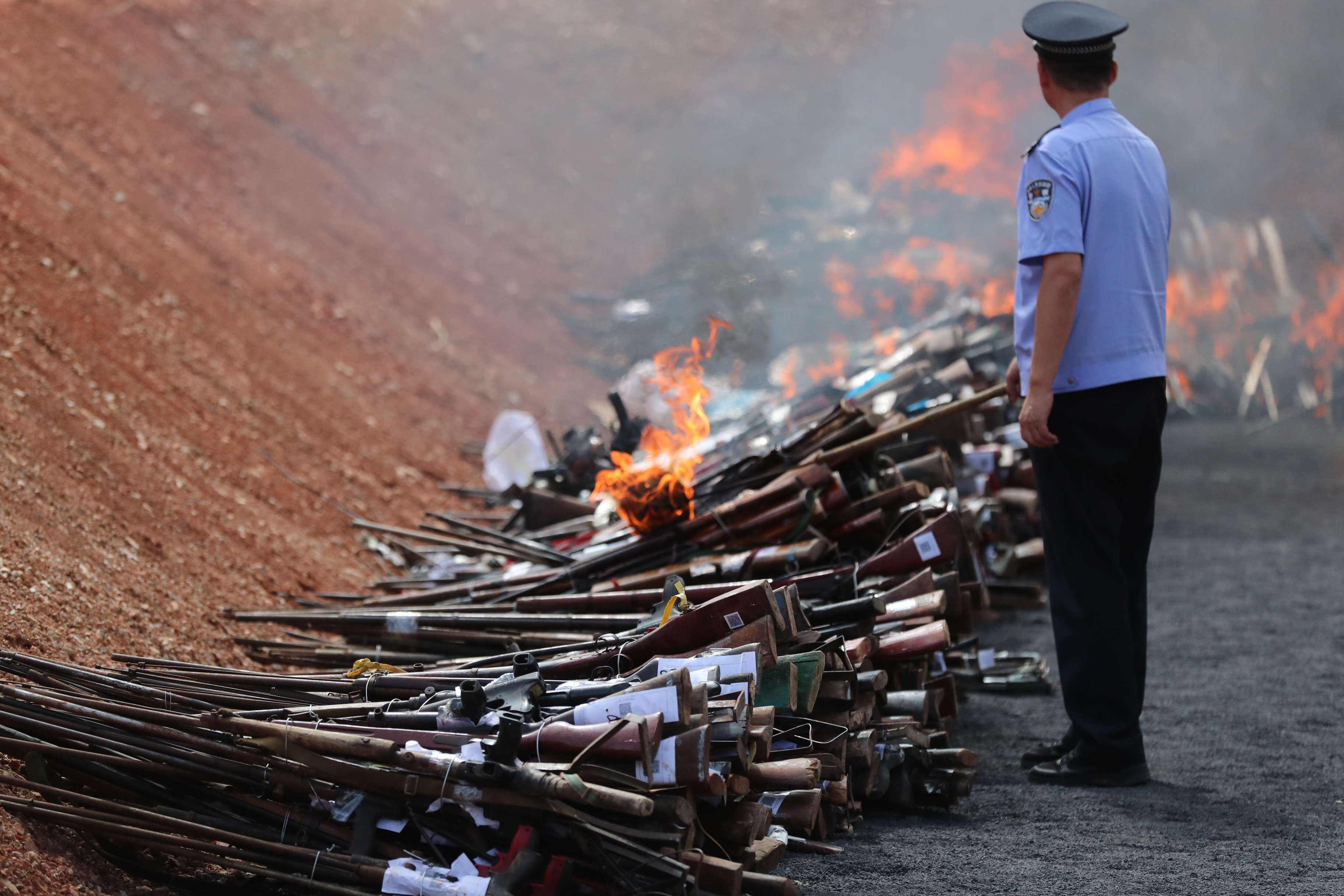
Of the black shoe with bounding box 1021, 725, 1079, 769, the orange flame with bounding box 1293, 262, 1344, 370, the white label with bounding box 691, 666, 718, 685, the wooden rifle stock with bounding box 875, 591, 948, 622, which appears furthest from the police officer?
the orange flame with bounding box 1293, 262, 1344, 370

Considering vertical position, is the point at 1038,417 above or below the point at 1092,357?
below

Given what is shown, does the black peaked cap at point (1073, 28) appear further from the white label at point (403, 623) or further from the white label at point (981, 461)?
the white label at point (981, 461)

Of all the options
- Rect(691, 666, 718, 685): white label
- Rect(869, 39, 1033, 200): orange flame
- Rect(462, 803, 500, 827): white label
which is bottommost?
Rect(462, 803, 500, 827): white label

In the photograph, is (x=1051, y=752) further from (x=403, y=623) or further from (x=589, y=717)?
(x=403, y=623)

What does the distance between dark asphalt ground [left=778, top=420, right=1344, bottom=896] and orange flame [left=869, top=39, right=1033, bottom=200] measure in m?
13.8

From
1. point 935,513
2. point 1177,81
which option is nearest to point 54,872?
point 935,513

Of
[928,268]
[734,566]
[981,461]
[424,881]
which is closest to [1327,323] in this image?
[928,268]

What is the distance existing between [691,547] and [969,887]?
2306mm

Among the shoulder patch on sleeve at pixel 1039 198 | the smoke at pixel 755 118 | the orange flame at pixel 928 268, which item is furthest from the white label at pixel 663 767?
the orange flame at pixel 928 268

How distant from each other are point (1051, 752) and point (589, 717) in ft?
7.39

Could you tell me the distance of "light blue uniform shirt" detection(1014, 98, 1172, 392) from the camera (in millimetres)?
3961

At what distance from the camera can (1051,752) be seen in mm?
4422

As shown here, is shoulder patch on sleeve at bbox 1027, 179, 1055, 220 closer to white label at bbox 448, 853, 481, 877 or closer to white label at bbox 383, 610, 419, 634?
white label at bbox 448, 853, 481, 877

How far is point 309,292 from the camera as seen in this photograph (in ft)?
44.5
